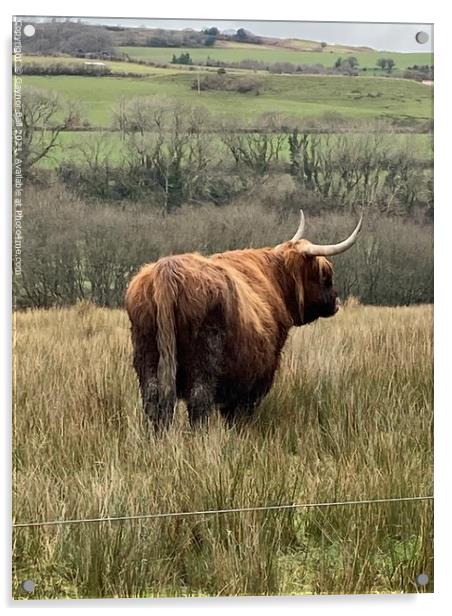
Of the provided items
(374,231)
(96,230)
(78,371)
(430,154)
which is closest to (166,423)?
(78,371)

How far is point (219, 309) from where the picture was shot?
4723 mm

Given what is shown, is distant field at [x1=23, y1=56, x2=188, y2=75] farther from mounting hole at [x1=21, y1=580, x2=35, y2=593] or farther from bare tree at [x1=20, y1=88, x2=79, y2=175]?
mounting hole at [x1=21, y1=580, x2=35, y2=593]

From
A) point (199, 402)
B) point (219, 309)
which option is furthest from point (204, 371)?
point (219, 309)

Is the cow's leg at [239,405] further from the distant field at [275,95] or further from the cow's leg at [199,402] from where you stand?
the distant field at [275,95]

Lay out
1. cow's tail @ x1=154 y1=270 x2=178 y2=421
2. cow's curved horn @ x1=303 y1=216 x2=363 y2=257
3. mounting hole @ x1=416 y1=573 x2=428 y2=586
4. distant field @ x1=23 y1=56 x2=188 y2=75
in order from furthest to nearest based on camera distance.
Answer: cow's curved horn @ x1=303 y1=216 x2=363 y2=257, mounting hole @ x1=416 y1=573 x2=428 y2=586, distant field @ x1=23 y1=56 x2=188 y2=75, cow's tail @ x1=154 y1=270 x2=178 y2=421

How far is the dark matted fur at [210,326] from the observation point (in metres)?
4.66

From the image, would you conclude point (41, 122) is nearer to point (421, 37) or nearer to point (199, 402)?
point (199, 402)

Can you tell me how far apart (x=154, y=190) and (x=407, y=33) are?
3.68ft

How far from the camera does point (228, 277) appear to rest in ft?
15.8

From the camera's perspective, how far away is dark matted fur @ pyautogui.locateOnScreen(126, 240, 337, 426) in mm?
4664

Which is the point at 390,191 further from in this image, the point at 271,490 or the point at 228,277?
the point at 271,490

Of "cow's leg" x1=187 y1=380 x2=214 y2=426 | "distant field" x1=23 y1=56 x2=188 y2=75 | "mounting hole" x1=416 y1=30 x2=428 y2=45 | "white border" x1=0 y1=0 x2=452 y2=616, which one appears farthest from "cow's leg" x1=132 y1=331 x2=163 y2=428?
"mounting hole" x1=416 y1=30 x2=428 y2=45

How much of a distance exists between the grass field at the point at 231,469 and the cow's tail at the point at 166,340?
100 millimetres
